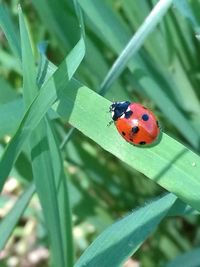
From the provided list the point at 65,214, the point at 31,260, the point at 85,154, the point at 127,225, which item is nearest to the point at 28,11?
the point at 85,154

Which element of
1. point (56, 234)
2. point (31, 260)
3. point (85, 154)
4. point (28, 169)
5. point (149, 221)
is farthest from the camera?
point (31, 260)

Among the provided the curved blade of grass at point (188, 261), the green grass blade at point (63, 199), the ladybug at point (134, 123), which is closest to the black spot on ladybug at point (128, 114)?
the ladybug at point (134, 123)

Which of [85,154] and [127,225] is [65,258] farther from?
[85,154]

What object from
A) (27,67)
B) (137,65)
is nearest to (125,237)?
(27,67)

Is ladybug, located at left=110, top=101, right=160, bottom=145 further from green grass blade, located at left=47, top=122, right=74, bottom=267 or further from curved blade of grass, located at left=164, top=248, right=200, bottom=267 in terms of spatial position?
curved blade of grass, located at left=164, top=248, right=200, bottom=267

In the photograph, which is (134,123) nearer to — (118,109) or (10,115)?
(118,109)

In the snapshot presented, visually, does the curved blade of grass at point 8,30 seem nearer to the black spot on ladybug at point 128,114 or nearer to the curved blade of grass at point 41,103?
the curved blade of grass at point 41,103
